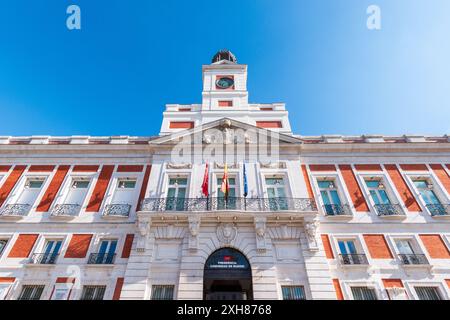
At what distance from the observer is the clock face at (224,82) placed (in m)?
20.8

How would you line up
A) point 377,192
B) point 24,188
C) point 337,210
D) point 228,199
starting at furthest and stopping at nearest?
1. point 24,188
2. point 377,192
3. point 337,210
4. point 228,199

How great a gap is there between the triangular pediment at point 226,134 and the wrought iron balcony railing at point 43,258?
7890mm

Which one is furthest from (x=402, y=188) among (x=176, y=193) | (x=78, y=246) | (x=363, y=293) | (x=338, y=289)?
(x=78, y=246)

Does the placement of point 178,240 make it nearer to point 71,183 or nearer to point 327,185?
point 71,183

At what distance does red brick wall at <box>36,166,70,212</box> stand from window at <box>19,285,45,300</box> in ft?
13.3

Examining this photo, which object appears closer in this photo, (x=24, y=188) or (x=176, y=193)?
(x=176, y=193)

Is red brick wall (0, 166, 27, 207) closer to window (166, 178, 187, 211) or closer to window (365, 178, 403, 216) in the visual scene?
window (166, 178, 187, 211)

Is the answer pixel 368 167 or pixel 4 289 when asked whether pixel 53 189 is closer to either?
pixel 4 289

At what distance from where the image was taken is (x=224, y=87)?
2073 centimetres

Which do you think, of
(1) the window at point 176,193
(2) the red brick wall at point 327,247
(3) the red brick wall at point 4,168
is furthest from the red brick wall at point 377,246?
(3) the red brick wall at point 4,168

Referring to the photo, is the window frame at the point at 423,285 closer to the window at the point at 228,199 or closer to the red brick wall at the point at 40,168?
the window at the point at 228,199

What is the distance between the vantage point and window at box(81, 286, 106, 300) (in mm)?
11334

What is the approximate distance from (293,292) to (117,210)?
32.1 ft

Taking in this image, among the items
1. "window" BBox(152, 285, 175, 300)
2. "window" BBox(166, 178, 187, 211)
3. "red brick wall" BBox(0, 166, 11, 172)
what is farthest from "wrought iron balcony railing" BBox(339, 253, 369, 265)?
"red brick wall" BBox(0, 166, 11, 172)
